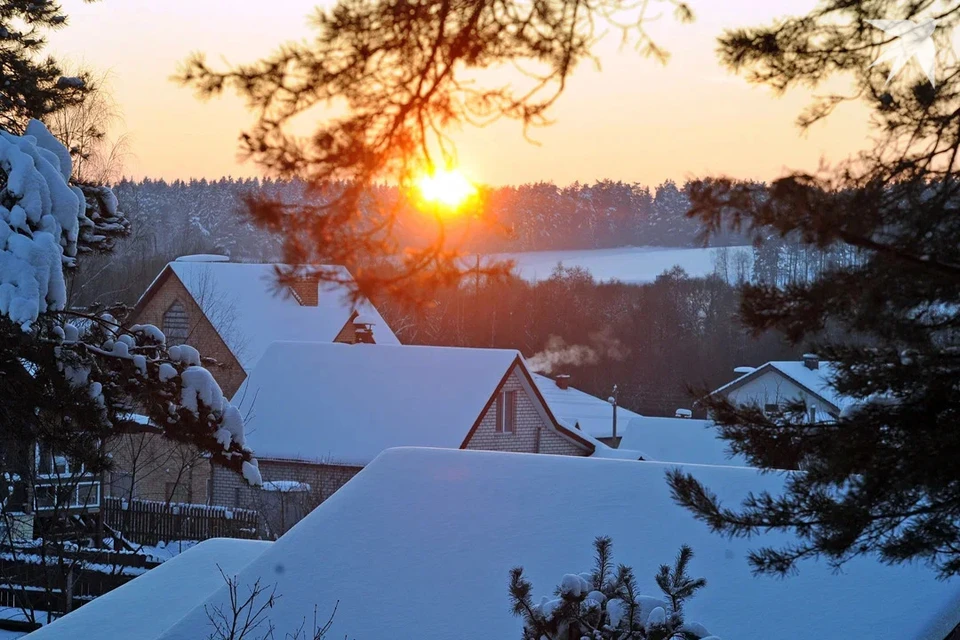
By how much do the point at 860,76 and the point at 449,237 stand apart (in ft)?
6.89

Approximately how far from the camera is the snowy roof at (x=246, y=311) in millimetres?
33031

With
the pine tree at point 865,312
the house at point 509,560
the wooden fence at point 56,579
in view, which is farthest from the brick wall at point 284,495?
the pine tree at point 865,312

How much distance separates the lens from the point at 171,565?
10.4 metres

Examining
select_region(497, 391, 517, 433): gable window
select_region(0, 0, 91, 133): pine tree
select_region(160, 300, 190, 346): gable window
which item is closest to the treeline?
select_region(160, 300, 190, 346): gable window

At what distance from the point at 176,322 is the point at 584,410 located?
16.0 metres

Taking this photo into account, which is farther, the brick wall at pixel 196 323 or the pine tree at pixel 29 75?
the brick wall at pixel 196 323

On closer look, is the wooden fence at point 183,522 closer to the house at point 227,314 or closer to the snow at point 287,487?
the snow at point 287,487

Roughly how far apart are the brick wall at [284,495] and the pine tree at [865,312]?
17.7 metres

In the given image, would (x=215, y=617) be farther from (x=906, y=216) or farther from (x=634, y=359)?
(x=634, y=359)

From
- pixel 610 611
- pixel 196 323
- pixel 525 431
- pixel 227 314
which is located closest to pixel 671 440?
pixel 525 431

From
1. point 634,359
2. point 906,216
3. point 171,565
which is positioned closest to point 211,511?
point 171,565

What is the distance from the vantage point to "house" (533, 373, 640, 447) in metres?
38.7

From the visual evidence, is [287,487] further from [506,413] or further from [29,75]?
[29,75]

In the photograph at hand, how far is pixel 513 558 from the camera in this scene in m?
8.44
